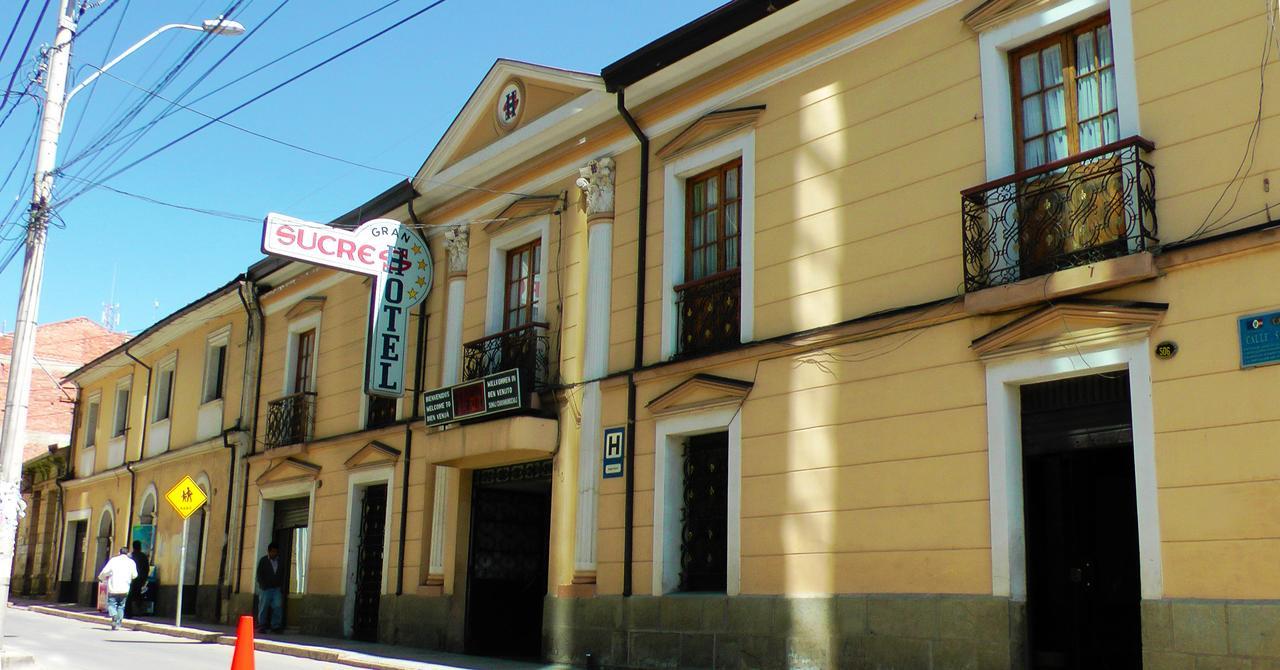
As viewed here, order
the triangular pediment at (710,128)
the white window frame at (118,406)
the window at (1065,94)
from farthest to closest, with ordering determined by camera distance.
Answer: the white window frame at (118,406), the triangular pediment at (710,128), the window at (1065,94)

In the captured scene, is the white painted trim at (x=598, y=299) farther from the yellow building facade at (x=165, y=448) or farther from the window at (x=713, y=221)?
the yellow building facade at (x=165, y=448)

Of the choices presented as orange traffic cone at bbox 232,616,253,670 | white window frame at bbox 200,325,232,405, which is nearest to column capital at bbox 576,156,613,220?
orange traffic cone at bbox 232,616,253,670

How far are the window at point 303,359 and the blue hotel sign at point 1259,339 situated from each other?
52.6 ft

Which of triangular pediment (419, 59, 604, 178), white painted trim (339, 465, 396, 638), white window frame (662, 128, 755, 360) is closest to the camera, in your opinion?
white window frame (662, 128, 755, 360)

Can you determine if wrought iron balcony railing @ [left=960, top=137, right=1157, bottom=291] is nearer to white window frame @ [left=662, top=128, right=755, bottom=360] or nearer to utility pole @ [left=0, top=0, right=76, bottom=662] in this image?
white window frame @ [left=662, top=128, right=755, bottom=360]

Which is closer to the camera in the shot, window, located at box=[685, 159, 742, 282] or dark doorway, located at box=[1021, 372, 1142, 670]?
dark doorway, located at box=[1021, 372, 1142, 670]

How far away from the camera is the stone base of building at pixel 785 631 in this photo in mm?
9961

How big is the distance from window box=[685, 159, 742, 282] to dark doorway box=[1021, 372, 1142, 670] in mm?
4137

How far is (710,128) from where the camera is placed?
13.7 metres

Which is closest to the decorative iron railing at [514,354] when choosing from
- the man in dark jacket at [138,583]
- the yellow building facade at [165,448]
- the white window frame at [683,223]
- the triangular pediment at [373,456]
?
the triangular pediment at [373,456]

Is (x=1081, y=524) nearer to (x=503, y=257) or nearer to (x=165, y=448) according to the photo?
(x=503, y=257)

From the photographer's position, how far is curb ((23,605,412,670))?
47.2 feet

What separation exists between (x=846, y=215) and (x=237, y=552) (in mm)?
14723

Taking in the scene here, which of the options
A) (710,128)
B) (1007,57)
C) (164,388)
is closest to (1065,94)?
(1007,57)
